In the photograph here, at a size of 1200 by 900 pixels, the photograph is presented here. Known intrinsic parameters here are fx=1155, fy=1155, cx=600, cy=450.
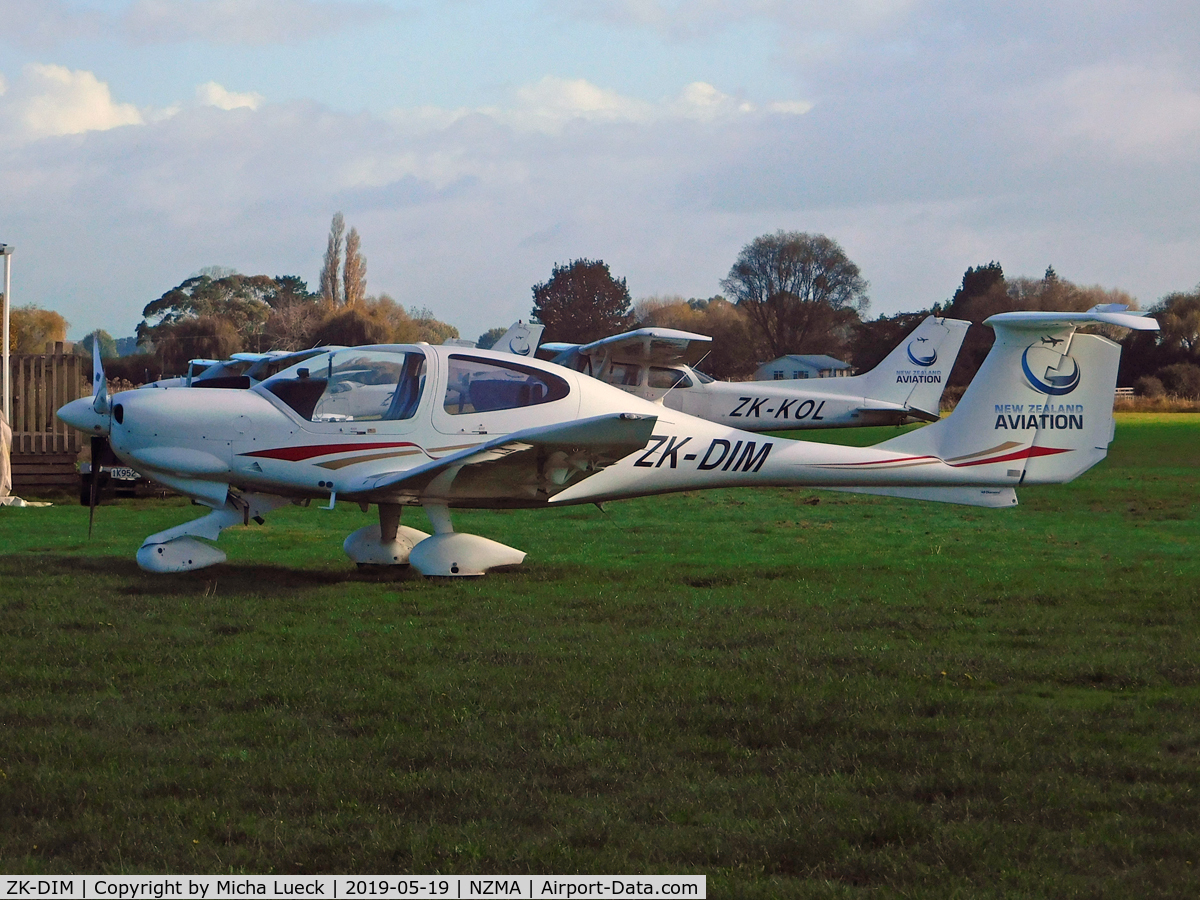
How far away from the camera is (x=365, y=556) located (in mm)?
9656

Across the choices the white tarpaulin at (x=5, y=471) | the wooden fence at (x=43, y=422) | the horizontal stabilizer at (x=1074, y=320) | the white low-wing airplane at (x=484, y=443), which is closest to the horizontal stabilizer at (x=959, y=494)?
the white low-wing airplane at (x=484, y=443)

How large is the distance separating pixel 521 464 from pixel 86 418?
3.66 m

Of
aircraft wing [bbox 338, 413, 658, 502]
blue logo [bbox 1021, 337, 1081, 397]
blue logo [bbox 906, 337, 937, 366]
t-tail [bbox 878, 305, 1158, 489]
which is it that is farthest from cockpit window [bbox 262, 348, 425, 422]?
blue logo [bbox 906, 337, 937, 366]

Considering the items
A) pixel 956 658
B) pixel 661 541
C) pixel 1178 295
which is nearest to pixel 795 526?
pixel 661 541

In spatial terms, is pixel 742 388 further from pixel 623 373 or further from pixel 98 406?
pixel 98 406

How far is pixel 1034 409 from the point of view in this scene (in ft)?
31.8

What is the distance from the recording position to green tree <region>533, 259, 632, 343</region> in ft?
308

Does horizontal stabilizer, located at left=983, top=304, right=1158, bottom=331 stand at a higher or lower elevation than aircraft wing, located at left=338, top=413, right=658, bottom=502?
higher

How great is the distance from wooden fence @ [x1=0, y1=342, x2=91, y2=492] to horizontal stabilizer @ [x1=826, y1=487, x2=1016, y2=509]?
12.7 m

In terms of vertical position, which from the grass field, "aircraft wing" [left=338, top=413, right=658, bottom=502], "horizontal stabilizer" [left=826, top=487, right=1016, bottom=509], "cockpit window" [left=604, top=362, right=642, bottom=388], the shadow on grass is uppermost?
"cockpit window" [left=604, top=362, right=642, bottom=388]

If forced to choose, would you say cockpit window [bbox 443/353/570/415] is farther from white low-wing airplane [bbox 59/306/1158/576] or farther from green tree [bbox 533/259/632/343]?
green tree [bbox 533/259/632/343]

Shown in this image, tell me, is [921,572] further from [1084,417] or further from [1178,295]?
[1178,295]

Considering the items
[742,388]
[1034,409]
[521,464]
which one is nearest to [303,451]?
[521,464]

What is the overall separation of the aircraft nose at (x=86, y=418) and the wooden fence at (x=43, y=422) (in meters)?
8.68
